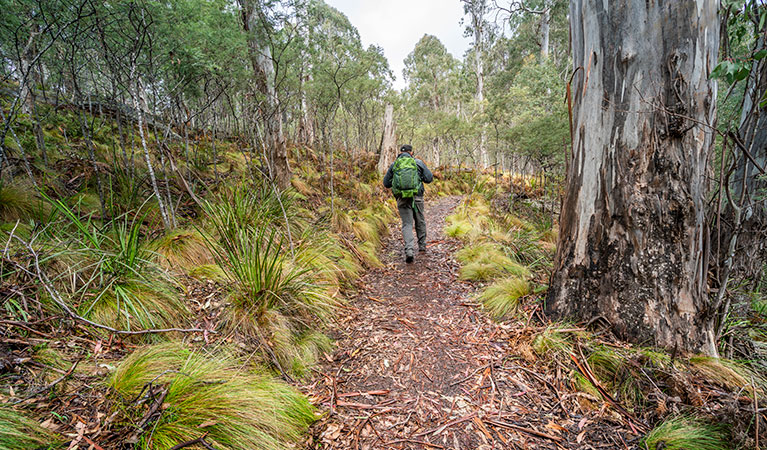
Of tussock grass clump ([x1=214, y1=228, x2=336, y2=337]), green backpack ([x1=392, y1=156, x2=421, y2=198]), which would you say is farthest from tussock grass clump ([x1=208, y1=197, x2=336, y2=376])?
green backpack ([x1=392, y1=156, x2=421, y2=198])

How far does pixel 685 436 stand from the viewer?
4.89 feet

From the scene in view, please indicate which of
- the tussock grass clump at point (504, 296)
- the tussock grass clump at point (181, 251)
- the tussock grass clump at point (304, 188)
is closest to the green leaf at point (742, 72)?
the tussock grass clump at point (504, 296)

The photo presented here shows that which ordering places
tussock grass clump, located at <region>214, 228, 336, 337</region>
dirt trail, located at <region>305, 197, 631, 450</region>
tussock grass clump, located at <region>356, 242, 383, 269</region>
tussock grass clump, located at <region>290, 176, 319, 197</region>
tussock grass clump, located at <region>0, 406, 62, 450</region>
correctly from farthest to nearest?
1. tussock grass clump, located at <region>290, 176, 319, 197</region>
2. tussock grass clump, located at <region>356, 242, 383, 269</region>
3. tussock grass clump, located at <region>214, 228, 336, 337</region>
4. dirt trail, located at <region>305, 197, 631, 450</region>
5. tussock grass clump, located at <region>0, 406, 62, 450</region>

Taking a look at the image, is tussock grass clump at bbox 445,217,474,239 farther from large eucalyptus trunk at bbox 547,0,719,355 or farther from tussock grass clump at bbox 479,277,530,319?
large eucalyptus trunk at bbox 547,0,719,355

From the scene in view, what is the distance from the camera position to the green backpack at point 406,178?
4.72 metres

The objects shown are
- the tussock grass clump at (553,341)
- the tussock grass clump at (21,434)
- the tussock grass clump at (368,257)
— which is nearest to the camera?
the tussock grass clump at (21,434)

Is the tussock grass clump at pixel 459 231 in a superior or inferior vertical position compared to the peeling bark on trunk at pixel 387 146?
inferior

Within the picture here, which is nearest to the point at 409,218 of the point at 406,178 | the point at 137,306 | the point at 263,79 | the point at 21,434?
the point at 406,178

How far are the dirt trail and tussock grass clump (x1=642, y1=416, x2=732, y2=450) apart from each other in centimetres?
17

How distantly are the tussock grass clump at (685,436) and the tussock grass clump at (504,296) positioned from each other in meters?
1.34

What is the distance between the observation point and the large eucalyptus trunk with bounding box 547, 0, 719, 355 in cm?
196

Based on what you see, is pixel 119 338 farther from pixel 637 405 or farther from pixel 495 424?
pixel 637 405

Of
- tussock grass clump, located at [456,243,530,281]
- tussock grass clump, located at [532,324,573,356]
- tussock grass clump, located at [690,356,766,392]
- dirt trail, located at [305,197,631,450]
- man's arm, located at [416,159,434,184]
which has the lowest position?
dirt trail, located at [305,197,631,450]

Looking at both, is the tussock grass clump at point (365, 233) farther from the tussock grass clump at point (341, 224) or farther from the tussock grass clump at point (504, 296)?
the tussock grass clump at point (504, 296)
